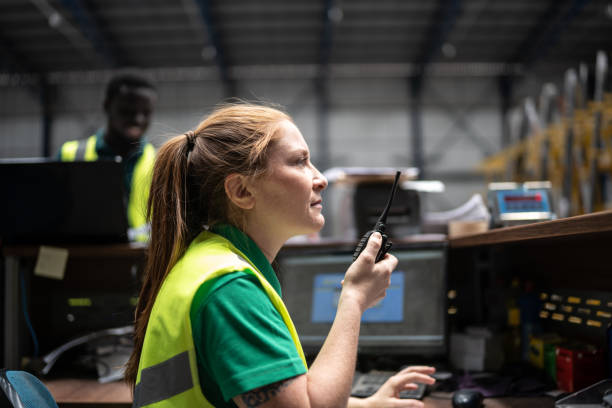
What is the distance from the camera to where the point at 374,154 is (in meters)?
10.8

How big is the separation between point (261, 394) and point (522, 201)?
4.26ft

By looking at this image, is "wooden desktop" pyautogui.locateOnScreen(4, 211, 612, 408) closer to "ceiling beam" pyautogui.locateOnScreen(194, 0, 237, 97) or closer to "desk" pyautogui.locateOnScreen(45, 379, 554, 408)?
"desk" pyautogui.locateOnScreen(45, 379, 554, 408)

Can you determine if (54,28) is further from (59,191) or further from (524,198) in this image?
(524,198)

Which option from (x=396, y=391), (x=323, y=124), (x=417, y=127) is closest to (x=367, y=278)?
(x=396, y=391)

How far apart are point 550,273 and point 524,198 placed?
28cm

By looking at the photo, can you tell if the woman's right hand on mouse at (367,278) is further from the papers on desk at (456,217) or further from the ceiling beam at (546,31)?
the ceiling beam at (546,31)

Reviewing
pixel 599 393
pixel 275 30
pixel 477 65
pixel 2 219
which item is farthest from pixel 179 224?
pixel 477 65

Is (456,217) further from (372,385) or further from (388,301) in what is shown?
(372,385)

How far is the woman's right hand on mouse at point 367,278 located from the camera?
3.28ft

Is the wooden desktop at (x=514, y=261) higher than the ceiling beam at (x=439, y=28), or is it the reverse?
the ceiling beam at (x=439, y=28)

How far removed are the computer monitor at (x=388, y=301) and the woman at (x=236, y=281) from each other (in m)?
0.63

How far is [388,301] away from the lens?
180cm

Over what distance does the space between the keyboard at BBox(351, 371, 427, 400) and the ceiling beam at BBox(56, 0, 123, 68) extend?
8487 millimetres

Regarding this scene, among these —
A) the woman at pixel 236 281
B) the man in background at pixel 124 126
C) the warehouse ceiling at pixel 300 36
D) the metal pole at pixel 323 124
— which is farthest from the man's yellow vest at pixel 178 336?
the metal pole at pixel 323 124
